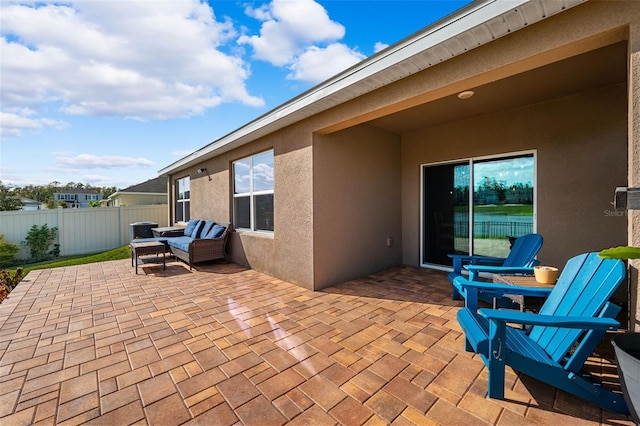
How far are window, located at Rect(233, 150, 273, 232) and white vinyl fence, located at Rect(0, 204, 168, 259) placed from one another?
7.61 m

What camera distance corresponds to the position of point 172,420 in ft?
5.67

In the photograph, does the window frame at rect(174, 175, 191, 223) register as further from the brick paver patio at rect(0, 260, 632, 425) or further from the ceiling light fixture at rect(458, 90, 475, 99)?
the ceiling light fixture at rect(458, 90, 475, 99)

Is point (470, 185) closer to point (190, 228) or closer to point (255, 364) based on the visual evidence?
point (255, 364)

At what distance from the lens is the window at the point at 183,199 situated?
9.65m

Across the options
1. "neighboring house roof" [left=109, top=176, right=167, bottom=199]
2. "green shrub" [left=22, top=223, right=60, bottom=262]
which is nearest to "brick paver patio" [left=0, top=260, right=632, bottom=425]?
"green shrub" [left=22, top=223, right=60, bottom=262]

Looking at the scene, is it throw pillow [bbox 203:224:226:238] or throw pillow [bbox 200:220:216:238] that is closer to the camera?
throw pillow [bbox 203:224:226:238]

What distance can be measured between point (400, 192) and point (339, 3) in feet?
12.4

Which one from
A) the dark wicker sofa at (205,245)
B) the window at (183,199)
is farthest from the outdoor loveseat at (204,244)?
the window at (183,199)

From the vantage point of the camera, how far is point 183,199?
33.0 feet

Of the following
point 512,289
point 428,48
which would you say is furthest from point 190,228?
point 512,289

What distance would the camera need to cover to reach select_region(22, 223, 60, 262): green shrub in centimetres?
927

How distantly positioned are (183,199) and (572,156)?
10776mm

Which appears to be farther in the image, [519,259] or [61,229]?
[61,229]

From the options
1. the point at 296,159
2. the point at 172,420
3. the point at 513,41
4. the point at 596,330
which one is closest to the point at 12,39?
the point at 296,159
